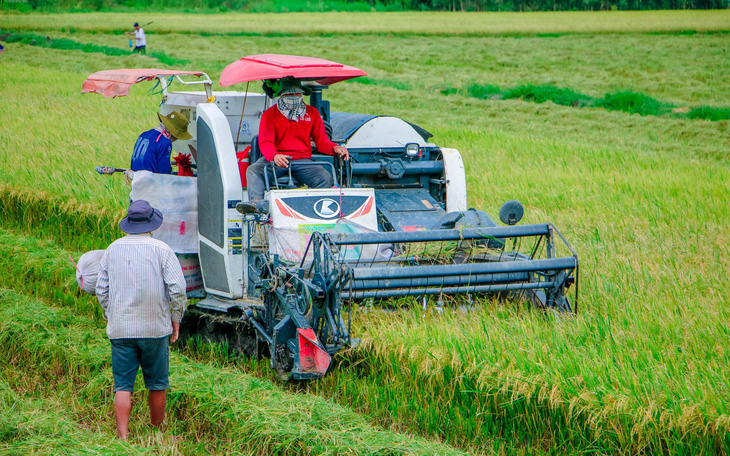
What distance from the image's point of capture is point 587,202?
962cm

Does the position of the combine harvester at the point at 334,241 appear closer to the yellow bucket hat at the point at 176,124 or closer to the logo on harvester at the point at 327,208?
the logo on harvester at the point at 327,208

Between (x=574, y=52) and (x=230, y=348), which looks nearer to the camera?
(x=230, y=348)

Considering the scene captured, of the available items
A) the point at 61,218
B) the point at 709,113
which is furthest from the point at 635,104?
the point at 61,218

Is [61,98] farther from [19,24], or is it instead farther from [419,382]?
[19,24]

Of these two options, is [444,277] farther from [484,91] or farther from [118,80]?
[484,91]

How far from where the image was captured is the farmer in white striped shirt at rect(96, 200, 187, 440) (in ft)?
14.2

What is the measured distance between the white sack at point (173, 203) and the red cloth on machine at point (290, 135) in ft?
2.63

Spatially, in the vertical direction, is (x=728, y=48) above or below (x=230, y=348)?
above

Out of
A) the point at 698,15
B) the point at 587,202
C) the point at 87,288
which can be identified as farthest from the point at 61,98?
the point at 698,15

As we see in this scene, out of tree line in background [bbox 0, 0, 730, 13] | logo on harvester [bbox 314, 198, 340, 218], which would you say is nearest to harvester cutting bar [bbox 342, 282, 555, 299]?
logo on harvester [bbox 314, 198, 340, 218]

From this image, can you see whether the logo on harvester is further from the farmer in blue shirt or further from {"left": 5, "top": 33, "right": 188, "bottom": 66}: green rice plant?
{"left": 5, "top": 33, "right": 188, "bottom": 66}: green rice plant

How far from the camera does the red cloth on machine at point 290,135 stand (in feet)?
20.9

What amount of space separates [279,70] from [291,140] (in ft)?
2.76

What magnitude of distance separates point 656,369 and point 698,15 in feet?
155
